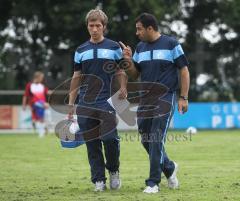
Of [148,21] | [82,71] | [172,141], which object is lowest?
[172,141]

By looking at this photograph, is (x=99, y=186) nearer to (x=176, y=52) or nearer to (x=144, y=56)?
(x=144, y=56)

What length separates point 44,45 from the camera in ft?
136

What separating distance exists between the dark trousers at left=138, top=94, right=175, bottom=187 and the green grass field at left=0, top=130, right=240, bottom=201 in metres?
0.28

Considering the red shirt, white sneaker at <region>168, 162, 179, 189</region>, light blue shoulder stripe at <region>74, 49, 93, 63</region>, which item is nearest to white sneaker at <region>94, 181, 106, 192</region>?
white sneaker at <region>168, 162, 179, 189</region>

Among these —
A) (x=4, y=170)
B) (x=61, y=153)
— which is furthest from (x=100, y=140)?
(x=61, y=153)

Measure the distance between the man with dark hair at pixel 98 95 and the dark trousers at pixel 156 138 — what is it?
433 mm

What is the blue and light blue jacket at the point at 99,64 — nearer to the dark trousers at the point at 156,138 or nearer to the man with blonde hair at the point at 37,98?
the dark trousers at the point at 156,138

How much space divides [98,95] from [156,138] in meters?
1.01

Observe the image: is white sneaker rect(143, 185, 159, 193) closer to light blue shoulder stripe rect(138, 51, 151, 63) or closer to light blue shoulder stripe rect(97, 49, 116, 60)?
light blue shoulder stripe rect(138, 51, 151, 63)

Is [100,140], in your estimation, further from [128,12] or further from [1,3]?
[1,3]

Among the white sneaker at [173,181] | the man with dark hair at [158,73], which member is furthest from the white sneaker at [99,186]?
the white sneaker at [173,181]

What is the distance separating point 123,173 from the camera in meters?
12.6

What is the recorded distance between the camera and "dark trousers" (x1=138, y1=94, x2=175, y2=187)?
973cm

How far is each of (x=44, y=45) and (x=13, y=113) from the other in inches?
416
